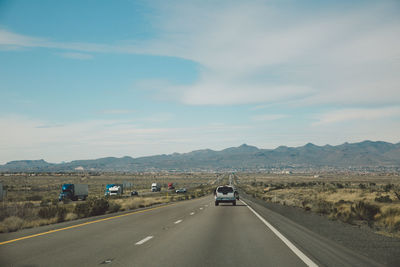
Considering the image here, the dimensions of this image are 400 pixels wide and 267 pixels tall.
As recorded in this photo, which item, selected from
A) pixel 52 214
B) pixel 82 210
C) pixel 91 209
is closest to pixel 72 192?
pixel 91 209

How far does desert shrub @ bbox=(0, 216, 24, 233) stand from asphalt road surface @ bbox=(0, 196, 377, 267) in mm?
1152

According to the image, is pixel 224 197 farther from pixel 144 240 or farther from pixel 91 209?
pixel 144 240

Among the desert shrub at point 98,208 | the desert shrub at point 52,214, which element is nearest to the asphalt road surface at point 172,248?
the desert shrub at point 52,214

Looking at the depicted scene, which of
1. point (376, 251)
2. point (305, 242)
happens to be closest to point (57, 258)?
point (305, 242)

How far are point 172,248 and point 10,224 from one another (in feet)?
28.7

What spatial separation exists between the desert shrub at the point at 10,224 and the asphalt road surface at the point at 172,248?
1.15 meters

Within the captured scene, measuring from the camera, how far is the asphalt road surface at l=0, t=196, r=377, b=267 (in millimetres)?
9086

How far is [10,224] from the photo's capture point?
16625mm

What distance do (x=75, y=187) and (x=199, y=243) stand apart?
48710 millimetres

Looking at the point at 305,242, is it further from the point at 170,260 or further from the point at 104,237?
the point at 104,237

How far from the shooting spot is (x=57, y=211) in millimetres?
21484

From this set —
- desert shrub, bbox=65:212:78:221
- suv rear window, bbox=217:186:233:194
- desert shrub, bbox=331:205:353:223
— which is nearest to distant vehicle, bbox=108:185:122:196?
suv rear window, bbox=217:186:233:194

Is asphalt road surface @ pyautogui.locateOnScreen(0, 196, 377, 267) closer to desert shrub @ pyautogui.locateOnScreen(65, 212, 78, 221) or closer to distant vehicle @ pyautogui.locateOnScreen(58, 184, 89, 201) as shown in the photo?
desert shrub @ pyautogui.locateOnScreen(65, 212, 78, 221)

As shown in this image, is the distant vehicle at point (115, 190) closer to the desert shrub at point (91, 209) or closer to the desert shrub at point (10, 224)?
the desert shrub at point (91, 209)
